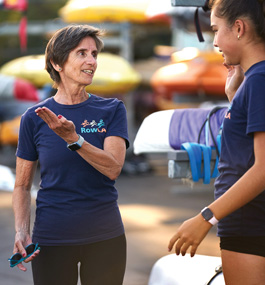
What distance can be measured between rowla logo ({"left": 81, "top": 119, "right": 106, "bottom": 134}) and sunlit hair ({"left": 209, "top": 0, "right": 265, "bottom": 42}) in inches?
31.4

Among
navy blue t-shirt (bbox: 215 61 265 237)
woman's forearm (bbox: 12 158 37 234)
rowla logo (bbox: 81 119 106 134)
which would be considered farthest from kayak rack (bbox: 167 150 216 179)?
navy blue t-shirt (bbox: 215 61 265 237)

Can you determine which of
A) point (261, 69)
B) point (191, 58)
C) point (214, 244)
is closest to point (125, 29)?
point (191, 58)

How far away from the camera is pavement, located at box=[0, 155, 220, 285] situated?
5.88 metres

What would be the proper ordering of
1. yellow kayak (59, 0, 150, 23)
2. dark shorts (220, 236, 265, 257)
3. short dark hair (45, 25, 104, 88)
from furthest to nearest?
yellow kayak (59, 0, 150, 23)
short dark hair (45, 25, 104, 88)
dark shorts (220, 236, 265, 257)

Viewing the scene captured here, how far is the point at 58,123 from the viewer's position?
2.41 m

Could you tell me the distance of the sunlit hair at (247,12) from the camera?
2.12 meters

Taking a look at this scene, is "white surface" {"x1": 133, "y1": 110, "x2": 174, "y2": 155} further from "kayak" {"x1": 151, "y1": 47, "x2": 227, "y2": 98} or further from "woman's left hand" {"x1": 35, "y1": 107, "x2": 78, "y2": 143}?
"kayak" {"x1": 151, "y1": 47, "x2": 227, "y2": 98}

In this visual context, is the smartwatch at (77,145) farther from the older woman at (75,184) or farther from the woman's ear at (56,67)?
the woman's ear at (56,67)

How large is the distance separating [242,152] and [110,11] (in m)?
11.9

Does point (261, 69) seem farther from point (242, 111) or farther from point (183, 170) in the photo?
point (183, 170)

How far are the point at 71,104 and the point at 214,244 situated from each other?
14.0ft

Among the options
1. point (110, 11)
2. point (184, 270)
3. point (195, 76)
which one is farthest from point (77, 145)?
point (110, 11)

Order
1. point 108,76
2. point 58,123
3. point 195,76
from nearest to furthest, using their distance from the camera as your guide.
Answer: point 58,123, point 195,76, point 108,76

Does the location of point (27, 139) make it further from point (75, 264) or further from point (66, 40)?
point (75, 264)
